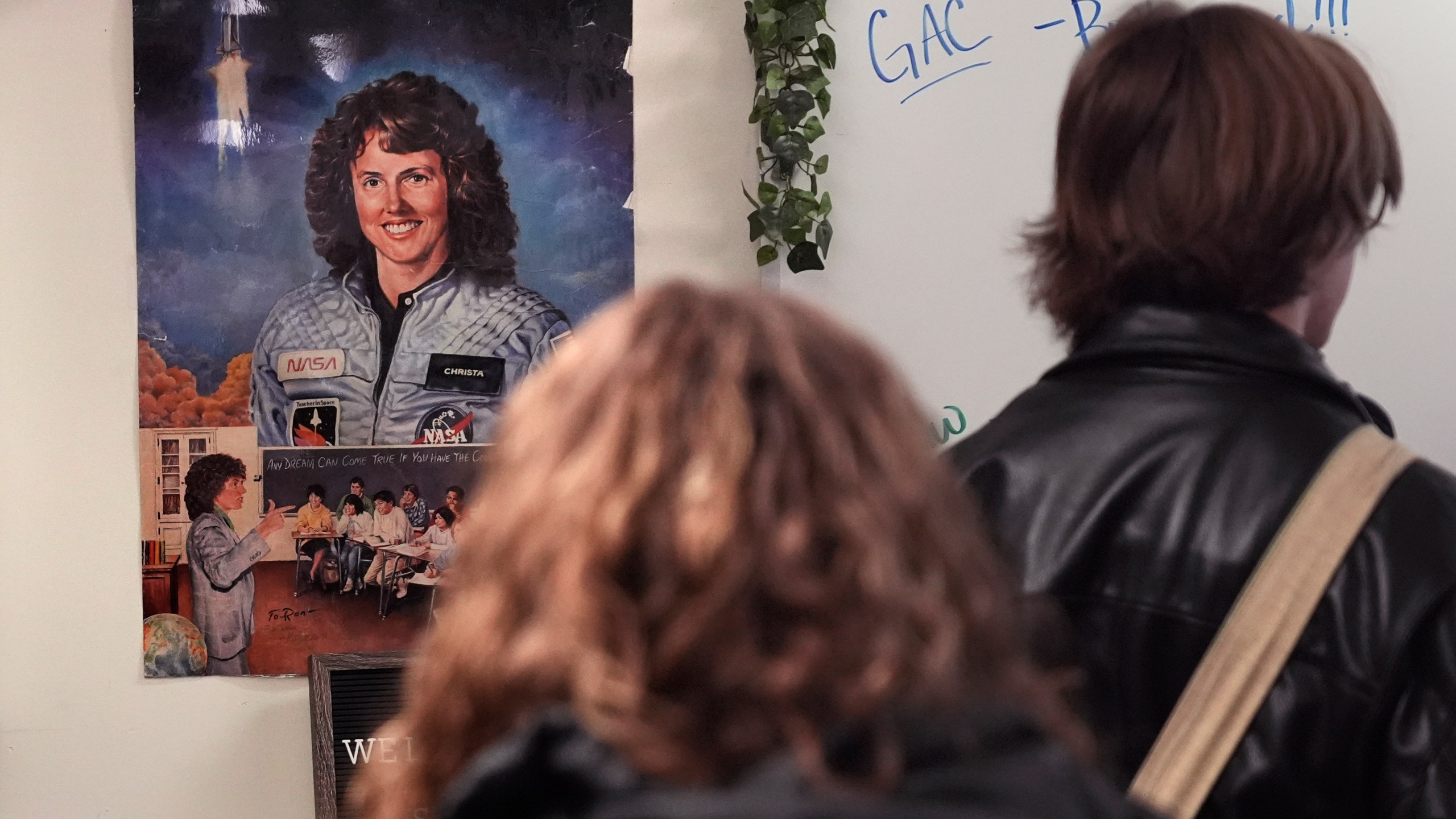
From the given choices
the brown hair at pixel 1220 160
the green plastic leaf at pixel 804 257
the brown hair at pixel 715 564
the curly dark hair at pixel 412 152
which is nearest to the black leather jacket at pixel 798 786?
the brown hair at pixel 715 564

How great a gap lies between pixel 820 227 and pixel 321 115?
0.70 m

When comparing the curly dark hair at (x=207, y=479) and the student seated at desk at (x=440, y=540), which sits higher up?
the curly dark hair at (x=207, y=479)

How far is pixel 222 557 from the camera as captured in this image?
1860 mm

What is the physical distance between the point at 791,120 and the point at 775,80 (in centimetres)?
6

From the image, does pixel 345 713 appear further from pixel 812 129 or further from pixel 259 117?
pixel 812 129

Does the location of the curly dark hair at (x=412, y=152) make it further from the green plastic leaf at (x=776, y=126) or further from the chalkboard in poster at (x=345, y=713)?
the chalkboard in poster at (x=345, y=713)

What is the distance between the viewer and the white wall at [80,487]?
183 centimetres

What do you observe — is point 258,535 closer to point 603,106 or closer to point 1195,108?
point 603,106

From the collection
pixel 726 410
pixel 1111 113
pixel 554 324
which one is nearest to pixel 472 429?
pixel 554 324

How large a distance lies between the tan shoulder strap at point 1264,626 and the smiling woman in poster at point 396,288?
1.24 meters

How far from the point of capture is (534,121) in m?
1.88

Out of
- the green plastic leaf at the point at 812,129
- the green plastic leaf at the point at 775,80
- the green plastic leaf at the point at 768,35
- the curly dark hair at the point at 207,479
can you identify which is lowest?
the curly dark hair at the point at 207,479

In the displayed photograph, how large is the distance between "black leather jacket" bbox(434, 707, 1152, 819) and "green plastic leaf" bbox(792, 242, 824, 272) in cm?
135

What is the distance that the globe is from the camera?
185 cm
